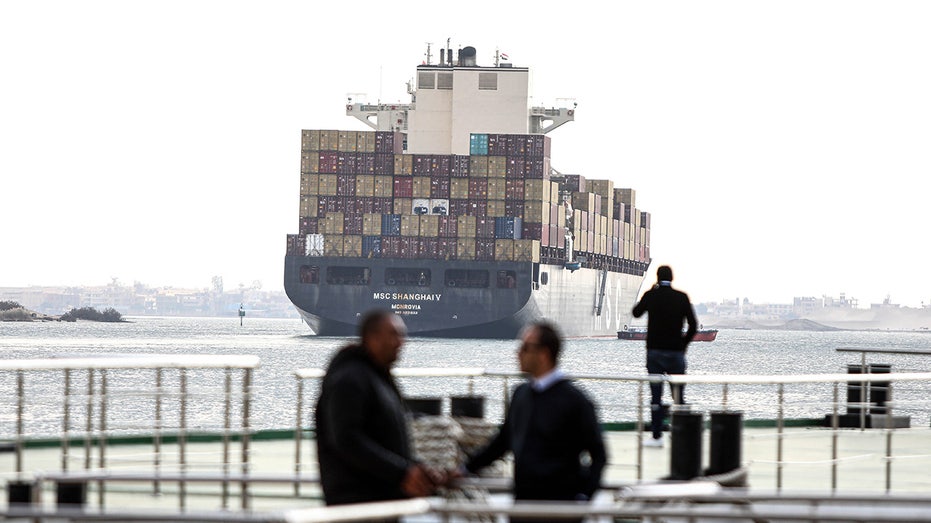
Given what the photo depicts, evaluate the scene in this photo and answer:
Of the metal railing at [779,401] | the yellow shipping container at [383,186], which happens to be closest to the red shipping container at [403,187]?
the yellow shipping container at [383,186]

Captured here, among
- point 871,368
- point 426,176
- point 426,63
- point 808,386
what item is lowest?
point 808,386

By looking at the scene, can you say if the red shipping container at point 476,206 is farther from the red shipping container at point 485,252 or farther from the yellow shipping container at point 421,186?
the yellow shipping container at point 421,186

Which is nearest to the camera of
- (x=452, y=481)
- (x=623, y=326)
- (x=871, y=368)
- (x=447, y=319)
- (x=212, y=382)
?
(x=452, y=481)

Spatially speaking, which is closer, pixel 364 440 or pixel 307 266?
pixel 364 440

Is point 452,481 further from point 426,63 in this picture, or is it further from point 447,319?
point 426,63

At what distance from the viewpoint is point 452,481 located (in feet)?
15.9

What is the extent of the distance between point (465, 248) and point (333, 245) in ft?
24.2

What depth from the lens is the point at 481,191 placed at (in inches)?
3290

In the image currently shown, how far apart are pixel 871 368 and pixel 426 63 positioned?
74.7 m

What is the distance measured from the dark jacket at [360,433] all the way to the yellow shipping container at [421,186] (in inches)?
3107

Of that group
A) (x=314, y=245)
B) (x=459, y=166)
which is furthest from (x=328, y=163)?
(x=459, y=166)

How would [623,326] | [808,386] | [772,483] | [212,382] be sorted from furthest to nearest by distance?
[623,326], [808,386], [212,382], [772,483]

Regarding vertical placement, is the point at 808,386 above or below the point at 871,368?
below

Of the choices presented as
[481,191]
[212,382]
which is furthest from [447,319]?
[212,382]
